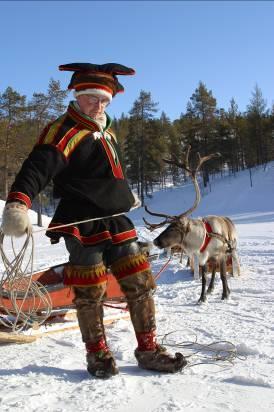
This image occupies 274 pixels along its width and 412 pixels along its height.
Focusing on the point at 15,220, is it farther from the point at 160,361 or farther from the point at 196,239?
the point at 196,239

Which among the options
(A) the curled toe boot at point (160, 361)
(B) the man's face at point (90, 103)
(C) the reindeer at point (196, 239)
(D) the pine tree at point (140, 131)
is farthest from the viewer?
(D) the pine tree at point (140, 131)

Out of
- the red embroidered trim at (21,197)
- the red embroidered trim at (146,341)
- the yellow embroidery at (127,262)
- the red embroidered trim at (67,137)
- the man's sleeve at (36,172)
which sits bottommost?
the red embroidered trim at (146,341)

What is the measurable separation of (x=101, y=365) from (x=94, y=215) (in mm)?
915

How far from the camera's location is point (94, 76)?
312 centimetres

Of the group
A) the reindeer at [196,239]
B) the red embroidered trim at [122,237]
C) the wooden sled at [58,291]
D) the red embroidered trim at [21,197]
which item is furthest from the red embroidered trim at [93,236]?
the reindeer at [196,239]

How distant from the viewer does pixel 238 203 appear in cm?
3678

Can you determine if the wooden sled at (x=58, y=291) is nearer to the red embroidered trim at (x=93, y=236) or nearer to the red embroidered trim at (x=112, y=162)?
the red embroidered trim at (x=93, y=236)

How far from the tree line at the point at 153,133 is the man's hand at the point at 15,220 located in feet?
103

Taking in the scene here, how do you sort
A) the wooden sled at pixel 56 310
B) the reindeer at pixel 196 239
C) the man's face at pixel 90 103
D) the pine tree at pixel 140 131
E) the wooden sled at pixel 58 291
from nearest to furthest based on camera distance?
the man's face at pixel 90 103 → the wooden sled at pixel 56 310 → the wooden sled at pixel 58 291 → the reindeer at pixel 196 239 → the pine tree at pixel 140 131

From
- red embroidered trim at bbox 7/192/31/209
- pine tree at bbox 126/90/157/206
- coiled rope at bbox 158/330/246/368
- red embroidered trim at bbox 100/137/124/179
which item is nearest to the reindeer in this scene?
coiled rope at bbox 158/330/246/368

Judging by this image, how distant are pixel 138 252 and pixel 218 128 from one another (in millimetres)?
45174

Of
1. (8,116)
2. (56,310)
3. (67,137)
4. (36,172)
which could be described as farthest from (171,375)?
(8,116)

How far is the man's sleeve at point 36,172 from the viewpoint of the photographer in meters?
2.72

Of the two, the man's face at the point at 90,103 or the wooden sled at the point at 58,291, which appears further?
the wooden sled at the point at 58,291
